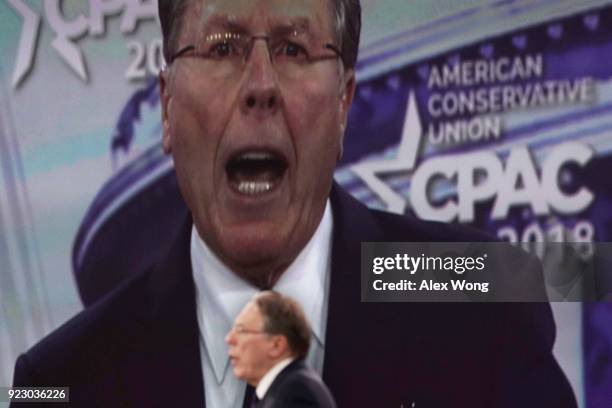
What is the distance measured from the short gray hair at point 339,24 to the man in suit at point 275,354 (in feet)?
1.55

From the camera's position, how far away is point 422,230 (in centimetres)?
202

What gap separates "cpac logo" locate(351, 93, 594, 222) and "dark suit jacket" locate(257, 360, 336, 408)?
37 cm

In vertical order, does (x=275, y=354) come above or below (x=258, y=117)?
below

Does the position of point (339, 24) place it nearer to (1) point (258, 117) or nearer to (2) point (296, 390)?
(1) point (258, 117)

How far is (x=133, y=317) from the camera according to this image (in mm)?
2008

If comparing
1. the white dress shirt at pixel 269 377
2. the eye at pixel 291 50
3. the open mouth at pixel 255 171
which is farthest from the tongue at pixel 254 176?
the white dress shirt at pixel 269 377

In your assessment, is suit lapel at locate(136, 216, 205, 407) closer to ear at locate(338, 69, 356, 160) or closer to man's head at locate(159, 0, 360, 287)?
man's head at locate(159, 0, 360, 287)

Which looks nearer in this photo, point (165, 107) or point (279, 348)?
point (279, 348)

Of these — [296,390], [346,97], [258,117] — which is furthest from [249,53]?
[296,390]

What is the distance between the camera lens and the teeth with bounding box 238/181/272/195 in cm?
191

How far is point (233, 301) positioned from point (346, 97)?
43cm

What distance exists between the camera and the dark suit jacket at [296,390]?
184 centimetres

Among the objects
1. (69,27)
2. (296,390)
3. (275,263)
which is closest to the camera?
(296,390)

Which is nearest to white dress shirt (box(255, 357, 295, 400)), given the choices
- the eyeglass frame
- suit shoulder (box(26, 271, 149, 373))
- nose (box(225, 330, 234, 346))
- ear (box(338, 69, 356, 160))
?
nose (box(225, 330, 234, 346))
